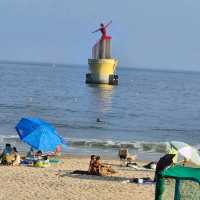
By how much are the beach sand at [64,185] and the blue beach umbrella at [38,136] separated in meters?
0.61

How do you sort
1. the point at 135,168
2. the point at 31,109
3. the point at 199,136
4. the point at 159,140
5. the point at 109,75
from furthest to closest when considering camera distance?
the point at 109,75 < the point at 31,109 < the point at 199,136 < the point at 159,140 < the point at 135,168

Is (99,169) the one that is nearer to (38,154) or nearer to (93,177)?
(93,177)

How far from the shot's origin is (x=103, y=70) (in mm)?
73125

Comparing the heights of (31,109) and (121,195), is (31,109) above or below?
above

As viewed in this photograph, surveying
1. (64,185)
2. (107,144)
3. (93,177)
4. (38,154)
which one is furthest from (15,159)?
(107,144)

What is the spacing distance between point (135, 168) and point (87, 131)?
14310mm

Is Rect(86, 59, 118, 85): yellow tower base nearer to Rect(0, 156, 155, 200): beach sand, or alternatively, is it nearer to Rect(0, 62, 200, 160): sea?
Rect(0, 62, 200, 160): sea

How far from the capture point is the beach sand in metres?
14.5

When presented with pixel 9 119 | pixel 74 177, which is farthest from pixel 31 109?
pixel 74 177

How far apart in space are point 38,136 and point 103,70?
Answer: 54.7 m

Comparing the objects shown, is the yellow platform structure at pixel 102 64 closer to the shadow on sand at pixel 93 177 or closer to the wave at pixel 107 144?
the wave at pixel 107 144

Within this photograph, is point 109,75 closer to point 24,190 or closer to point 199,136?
point 199,136

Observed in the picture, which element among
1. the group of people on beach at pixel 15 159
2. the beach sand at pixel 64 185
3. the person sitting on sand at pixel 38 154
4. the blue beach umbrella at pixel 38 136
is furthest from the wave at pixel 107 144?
the beach sand at pixel 64 185

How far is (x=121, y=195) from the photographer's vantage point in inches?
586
